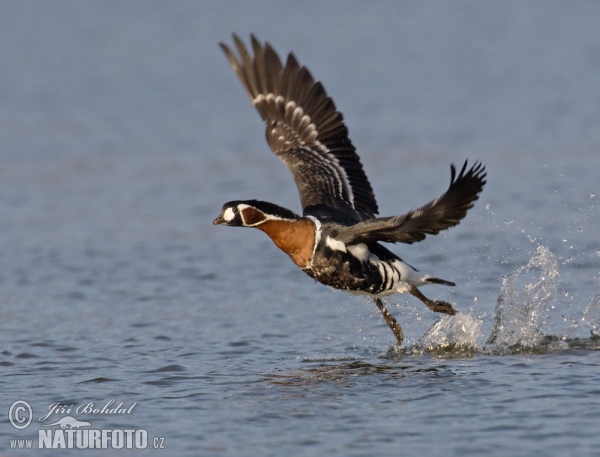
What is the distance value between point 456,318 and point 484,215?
5.44 m

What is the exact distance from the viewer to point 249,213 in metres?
9.69

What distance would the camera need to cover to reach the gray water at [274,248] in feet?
27.0

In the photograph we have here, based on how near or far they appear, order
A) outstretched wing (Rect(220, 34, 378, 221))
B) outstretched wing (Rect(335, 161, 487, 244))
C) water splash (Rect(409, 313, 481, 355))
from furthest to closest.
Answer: outstretched wing (Rect(220, 34, 378, 221))
water splash (Rect(409, 313, 481, 355))
outstretched wing (Rect(335, 161, 487, 244))

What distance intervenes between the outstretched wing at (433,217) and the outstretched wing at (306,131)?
140 cm

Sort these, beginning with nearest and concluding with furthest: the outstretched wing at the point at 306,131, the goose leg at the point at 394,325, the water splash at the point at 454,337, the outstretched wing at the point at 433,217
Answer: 1. the outstretched wing at the point at 433,217
2. the water splash at the point at 454,337
3. the goose leg at the point at 394,325
4. the outstretched wing at the point at 306,131

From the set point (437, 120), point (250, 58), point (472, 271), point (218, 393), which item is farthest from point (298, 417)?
point (437, 120)

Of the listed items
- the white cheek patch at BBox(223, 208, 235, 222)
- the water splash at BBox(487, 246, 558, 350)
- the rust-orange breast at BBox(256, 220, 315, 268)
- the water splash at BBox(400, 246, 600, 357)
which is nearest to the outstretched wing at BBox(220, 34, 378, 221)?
the rust-orange breast at BBox(256, 220, 315, 268)

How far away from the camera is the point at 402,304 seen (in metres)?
12.0

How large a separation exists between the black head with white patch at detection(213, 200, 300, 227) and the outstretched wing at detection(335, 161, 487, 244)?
25.6 inches

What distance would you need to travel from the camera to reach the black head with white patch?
380 inches

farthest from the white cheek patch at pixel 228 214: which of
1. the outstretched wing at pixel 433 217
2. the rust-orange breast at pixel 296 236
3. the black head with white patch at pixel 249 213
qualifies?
the outstretched wing at pixel 433 217

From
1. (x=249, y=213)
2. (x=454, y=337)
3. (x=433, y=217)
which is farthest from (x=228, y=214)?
(x=454, y=337)

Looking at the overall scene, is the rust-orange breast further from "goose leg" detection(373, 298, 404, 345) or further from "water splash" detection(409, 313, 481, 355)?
"water splash" detection(409, 313, 481, 355)

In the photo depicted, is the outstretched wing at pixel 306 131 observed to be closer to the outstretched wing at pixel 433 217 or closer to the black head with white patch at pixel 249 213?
the black head with white patch at pixel 249 213
